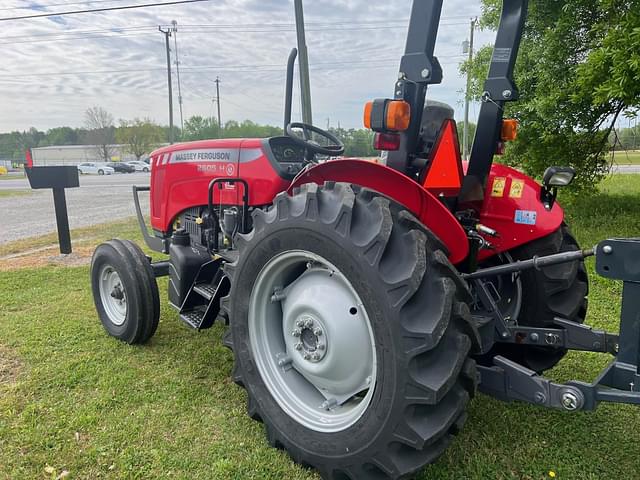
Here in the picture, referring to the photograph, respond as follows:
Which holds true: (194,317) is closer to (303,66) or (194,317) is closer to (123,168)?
(303,66)

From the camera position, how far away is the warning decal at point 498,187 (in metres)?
2.69

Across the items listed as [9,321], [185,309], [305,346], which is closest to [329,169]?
[305,346]

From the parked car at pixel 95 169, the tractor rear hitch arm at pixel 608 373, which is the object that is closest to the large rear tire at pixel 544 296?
the tractor rear hitch arm at pixel 608 373

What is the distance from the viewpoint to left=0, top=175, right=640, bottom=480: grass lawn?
7.59 ft

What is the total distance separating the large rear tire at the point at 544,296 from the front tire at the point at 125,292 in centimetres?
228

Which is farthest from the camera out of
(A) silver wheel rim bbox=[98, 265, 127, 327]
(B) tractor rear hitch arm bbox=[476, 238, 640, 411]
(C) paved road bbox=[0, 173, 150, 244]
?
(C) paved road bbox=[0, 173, 150, 244]

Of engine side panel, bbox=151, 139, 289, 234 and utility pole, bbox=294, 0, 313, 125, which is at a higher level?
utility pole, bbox=294, 0, 313, 125

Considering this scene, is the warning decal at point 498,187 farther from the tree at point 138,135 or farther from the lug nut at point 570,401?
the tree at point 138,135

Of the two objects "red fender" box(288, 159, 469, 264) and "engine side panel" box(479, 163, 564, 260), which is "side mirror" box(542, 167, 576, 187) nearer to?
"engine side panel" box(479, 163, 564, 260)

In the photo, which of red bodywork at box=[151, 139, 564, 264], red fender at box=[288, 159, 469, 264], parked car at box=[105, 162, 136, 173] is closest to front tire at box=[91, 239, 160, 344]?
red bodywork at box=[151, 139, 564, 264]

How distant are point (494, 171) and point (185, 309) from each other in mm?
2171

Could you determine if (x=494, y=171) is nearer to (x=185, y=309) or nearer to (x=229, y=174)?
Answer: (x=229, y=174)

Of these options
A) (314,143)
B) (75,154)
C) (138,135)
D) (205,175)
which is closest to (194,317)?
(205,175)

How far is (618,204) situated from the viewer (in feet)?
29.8
